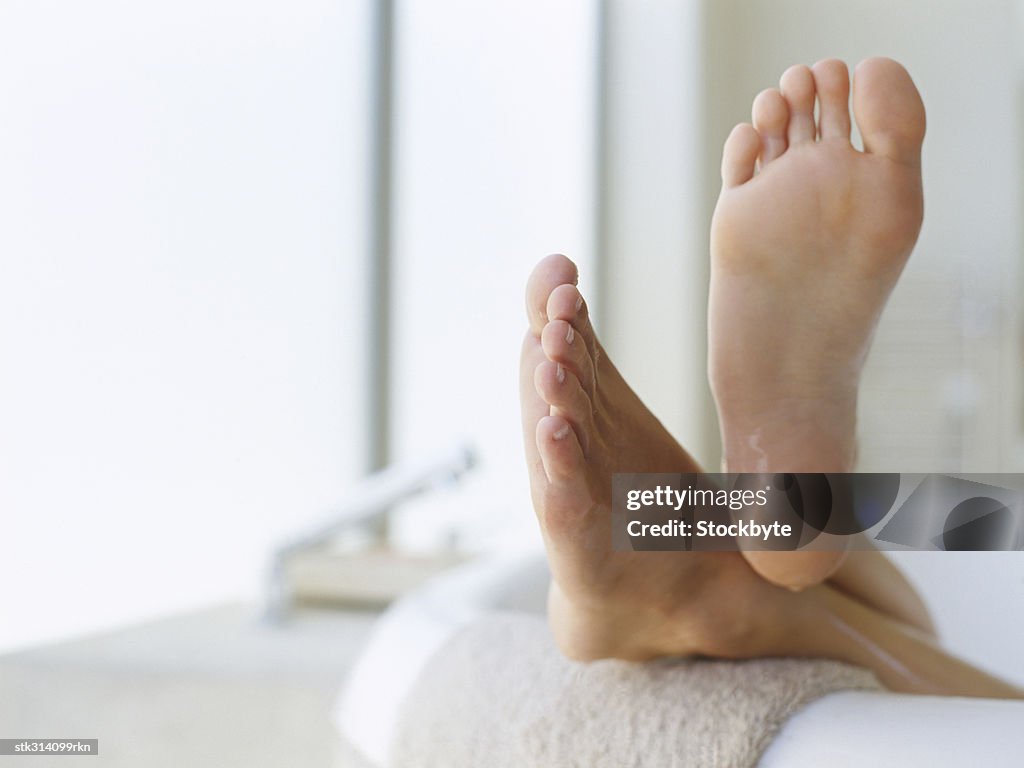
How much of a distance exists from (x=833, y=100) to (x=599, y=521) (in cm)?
21

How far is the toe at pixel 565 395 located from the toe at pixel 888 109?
0.17 m

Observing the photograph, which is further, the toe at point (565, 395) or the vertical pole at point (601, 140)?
the vertical pole at point (601, 140)

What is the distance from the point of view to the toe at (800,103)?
453 mm

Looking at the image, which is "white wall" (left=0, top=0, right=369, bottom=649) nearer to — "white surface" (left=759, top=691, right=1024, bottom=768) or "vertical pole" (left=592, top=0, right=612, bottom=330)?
"vertical pole" (left=592, top=0, right=612, bottom=330)

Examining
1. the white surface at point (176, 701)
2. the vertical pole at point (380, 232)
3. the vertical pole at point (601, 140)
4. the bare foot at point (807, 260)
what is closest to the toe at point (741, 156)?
the bare foot at point (807, 260)

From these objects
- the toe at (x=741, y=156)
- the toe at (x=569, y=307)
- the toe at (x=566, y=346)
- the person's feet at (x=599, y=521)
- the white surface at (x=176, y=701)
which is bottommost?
the white surface at (x=176, y=701)

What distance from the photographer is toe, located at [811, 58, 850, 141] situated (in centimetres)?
45

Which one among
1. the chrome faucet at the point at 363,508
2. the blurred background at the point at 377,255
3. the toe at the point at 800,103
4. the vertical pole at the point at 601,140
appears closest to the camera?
the toe at the point at 800,103

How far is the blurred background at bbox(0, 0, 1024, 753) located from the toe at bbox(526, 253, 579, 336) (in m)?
0.12

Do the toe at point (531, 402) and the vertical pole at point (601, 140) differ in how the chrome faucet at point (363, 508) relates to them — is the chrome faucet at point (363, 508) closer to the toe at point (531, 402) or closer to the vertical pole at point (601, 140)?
the vertical pole at point (601, 140)

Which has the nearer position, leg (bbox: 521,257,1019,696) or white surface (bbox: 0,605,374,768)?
leg (bbox: 521,257,1019,696)

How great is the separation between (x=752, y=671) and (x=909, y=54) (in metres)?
0.31

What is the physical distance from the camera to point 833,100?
448 millimetres

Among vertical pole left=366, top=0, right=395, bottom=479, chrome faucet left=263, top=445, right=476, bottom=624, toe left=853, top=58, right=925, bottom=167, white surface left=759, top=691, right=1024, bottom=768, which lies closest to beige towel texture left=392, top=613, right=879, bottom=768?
white surface left=759, top=691, right=1024, bottom=768
